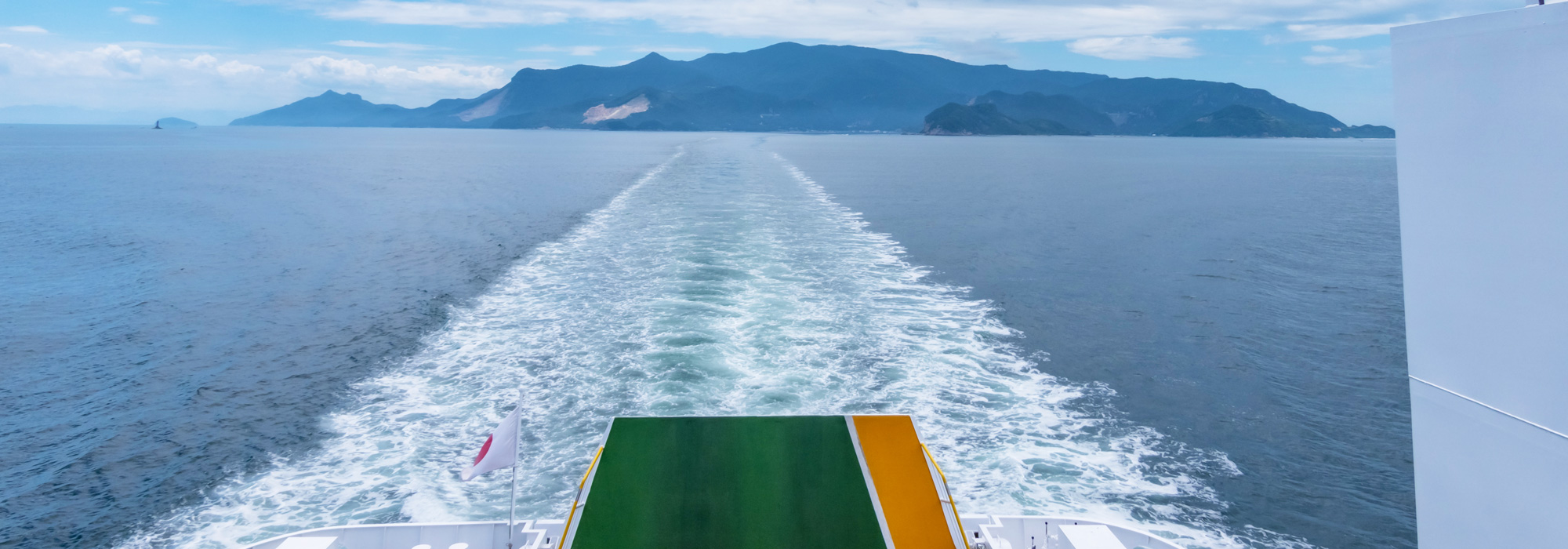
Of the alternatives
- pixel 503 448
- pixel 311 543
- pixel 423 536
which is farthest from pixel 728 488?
pixel 311 543

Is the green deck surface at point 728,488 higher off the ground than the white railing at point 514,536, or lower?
higher

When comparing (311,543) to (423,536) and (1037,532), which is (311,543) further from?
(1037,532)

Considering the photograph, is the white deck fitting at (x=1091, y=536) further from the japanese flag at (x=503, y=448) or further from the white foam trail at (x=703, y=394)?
the japanese flag at (x=503, y=448)

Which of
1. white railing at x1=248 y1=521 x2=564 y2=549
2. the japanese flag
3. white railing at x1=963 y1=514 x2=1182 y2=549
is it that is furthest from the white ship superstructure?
white railing at x1=248 y1=521 x2=564 y2=549

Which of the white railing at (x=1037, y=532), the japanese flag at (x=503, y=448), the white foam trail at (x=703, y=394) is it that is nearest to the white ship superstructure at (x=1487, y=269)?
the white railing at (x=1037, y=532)

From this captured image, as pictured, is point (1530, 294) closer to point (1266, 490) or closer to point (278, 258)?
point (1266, 490)

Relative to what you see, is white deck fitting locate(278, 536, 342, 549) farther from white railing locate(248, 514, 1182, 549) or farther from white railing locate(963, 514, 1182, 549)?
white railing locate(963, 514, 1182, 549)
